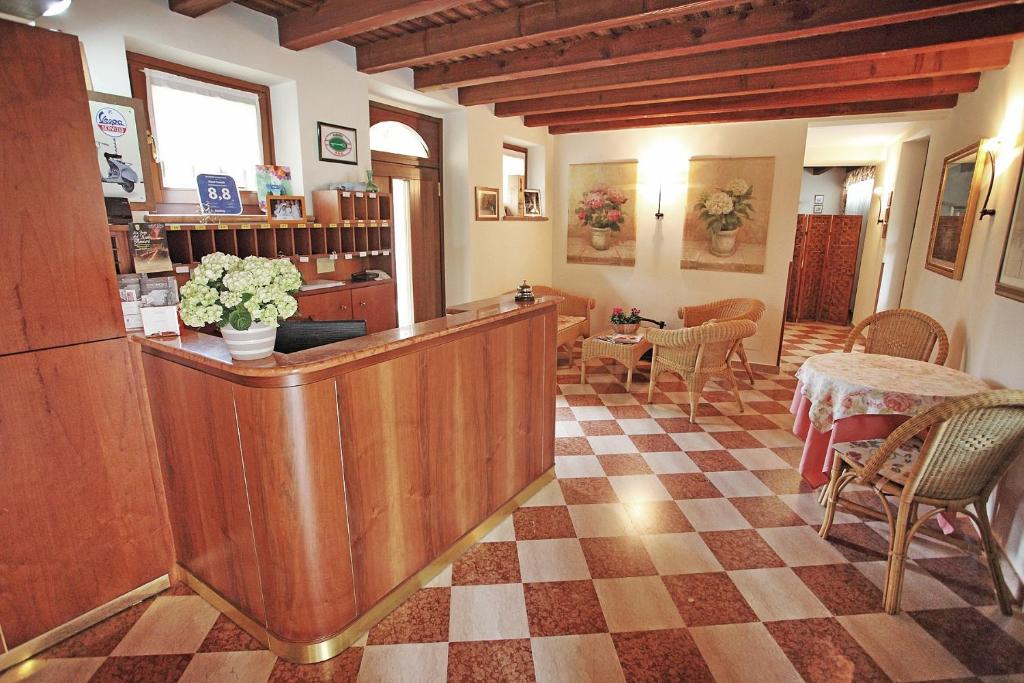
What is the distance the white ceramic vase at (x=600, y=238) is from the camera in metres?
6.30

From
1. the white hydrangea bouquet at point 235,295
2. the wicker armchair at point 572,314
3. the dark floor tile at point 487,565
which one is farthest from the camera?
the wicker armchair at point 572,314

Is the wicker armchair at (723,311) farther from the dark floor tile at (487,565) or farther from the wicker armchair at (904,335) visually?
the dark floor tile at (487,565)

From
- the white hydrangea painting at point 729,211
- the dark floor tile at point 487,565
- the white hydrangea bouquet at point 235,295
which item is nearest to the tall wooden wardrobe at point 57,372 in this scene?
the white hydrangea bouquet at point 235,295

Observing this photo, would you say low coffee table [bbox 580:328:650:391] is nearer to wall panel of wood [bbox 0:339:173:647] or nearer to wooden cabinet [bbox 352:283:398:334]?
wooden cabinet [bbox 352:283:398:334]

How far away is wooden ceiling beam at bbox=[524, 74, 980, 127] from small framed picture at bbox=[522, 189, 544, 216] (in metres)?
0.87

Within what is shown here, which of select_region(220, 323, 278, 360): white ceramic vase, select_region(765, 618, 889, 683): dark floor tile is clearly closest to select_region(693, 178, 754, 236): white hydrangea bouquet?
select_region(765, 618, 889, 683): dark floor tile

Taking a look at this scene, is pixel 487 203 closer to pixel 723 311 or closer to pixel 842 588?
pixel 723 311

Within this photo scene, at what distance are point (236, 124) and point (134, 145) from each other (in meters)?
0.94

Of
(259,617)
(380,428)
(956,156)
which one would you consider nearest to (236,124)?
(380,428)

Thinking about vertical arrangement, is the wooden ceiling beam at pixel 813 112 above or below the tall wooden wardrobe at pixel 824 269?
above

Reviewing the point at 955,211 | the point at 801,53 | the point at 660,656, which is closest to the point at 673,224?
the point at 955,211

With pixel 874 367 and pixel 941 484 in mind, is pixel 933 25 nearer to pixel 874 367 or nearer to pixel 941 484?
pixel 874 367

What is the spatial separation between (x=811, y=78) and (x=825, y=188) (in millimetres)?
5987

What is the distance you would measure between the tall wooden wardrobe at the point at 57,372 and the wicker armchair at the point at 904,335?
13.9ft
